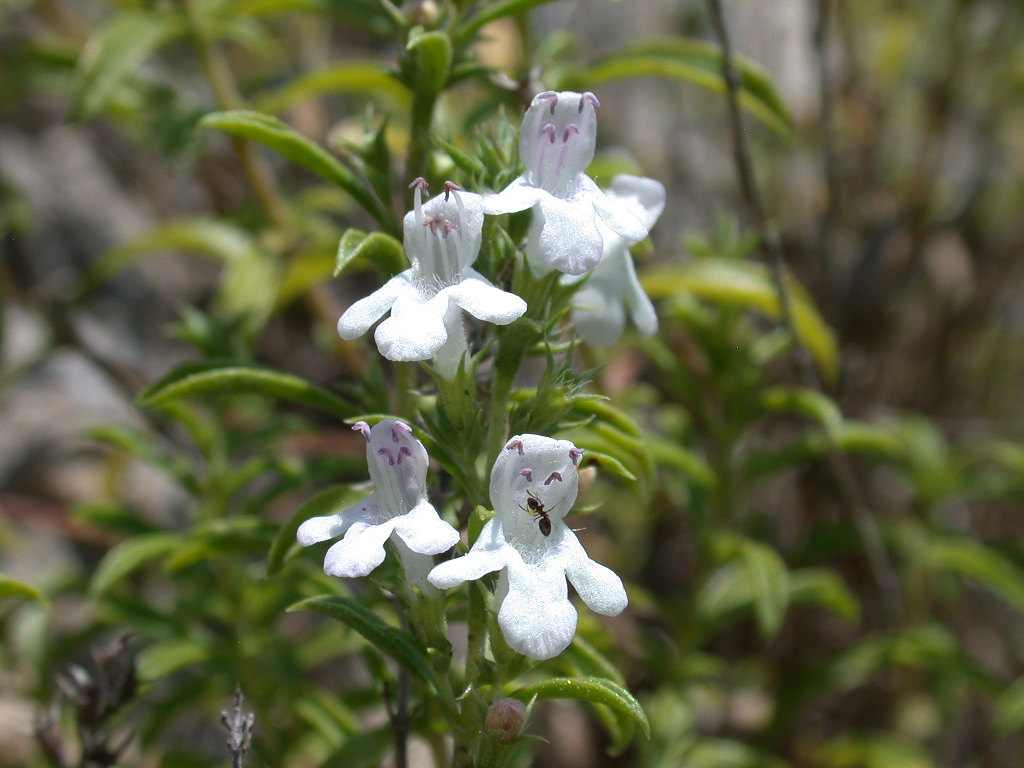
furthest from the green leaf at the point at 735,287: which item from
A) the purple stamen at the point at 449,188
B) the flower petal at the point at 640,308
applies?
the purple stamen at the point at 449,188

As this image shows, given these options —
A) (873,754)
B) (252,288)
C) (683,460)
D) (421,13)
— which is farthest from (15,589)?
(873,754)

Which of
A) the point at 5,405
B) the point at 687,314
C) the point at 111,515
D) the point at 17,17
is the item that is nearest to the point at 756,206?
the point at 687,314

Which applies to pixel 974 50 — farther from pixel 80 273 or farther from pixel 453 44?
pixel 80 273

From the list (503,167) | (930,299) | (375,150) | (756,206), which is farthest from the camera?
(930,299)

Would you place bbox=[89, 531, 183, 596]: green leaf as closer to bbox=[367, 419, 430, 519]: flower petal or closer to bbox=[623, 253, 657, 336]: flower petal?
bbox=[367, 419, 430, 519]: flower petal

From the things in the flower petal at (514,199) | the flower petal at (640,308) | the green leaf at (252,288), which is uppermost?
the flower petal at (514,199)

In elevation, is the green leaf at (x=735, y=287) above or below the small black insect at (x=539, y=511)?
below

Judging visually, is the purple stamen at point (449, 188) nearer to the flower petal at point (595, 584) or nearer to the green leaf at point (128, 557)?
the flower petal at point (595, 584)
